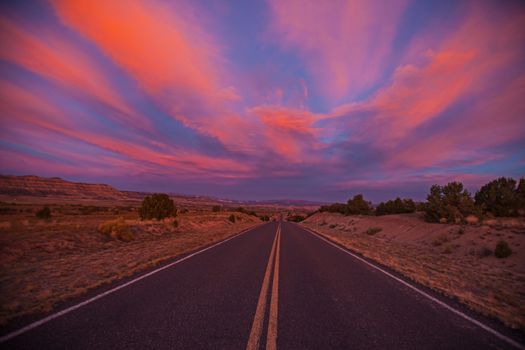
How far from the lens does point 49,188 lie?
139m

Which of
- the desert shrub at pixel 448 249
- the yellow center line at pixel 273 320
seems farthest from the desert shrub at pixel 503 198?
the yellow center line at pixel 273 320

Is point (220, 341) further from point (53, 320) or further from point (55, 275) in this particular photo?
point (55, 275)

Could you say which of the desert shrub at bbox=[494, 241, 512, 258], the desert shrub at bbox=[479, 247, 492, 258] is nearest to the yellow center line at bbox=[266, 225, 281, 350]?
the desert shrub at bbox=[494, 241, 512, 258]

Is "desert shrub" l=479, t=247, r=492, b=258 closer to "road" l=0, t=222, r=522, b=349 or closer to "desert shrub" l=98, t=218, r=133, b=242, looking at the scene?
"road" l=0, t=222, r=522, b=349

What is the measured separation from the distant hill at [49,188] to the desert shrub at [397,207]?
135935mm

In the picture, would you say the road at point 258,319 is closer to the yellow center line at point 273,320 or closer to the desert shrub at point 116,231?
the yellow center line at point 273,320

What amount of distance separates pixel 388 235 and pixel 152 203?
26601mm

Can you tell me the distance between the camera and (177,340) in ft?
13.3

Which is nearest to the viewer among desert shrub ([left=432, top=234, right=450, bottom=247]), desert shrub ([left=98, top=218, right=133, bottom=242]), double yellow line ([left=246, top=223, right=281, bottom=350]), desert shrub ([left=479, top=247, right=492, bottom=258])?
double yellow line ([left=246, top=223, right=281, bottom=350])

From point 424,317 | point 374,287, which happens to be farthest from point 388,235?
point 424,317

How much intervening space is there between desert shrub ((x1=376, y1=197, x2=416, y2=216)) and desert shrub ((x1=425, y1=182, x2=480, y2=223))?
51.2 ft

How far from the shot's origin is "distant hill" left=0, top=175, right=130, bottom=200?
119 metres

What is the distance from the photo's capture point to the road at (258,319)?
13.4 feet

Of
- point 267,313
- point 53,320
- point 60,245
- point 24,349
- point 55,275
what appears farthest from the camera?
point 60,245
